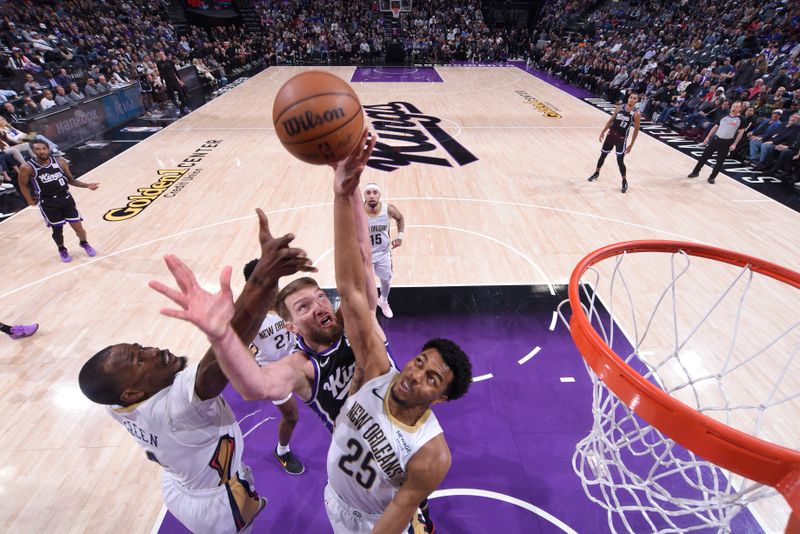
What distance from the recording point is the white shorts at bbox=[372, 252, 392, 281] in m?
4.49

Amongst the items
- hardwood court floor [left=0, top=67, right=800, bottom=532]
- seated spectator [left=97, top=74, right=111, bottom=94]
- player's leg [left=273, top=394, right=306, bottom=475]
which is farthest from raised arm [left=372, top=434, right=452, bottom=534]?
seated spectator [left=97, top=74, right=111, bottom=94]

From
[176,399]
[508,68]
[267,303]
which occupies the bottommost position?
[508,68]

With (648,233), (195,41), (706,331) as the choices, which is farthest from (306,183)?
(195,41)

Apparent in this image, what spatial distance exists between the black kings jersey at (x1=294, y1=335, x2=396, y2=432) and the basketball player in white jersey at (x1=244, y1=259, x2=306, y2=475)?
2.58 ft

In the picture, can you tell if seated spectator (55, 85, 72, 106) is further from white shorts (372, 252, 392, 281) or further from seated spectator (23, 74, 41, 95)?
white shorts (372, 252, 392, 281)

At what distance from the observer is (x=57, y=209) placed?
5.41 meters

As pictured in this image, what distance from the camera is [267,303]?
5.81 ft

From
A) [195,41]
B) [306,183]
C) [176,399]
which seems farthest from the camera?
[195,41]

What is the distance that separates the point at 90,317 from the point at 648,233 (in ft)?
24.9

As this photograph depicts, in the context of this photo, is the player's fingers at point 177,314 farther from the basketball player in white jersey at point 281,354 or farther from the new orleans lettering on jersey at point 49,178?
the new orleans lettering on jersey at point 49,178

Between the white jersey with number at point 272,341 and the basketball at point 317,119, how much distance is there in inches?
61.5

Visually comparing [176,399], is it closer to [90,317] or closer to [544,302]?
[90,317]

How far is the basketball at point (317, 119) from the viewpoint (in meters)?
1.94

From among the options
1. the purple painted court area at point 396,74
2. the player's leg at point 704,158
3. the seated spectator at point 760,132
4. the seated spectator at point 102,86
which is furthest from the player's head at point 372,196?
the purple painted court area at point 396,74
